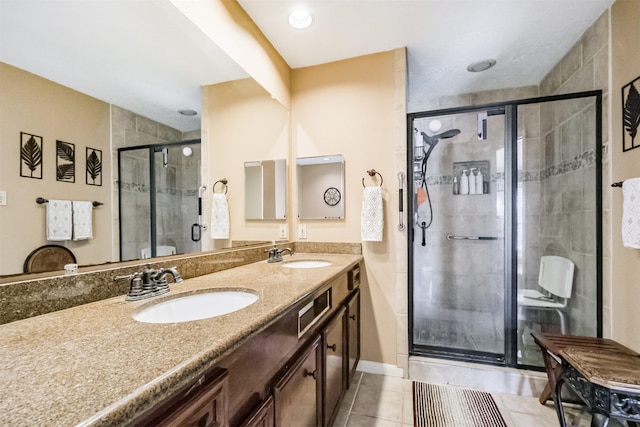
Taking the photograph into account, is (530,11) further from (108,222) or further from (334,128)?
(108,222)

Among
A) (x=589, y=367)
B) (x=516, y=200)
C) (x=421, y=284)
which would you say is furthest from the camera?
(x=421, y=284)

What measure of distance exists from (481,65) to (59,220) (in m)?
2.86

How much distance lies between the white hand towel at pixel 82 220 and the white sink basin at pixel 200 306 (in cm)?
33

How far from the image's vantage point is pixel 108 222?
38.8 inches

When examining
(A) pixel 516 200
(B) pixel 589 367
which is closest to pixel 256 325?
(B) pixel 589 367

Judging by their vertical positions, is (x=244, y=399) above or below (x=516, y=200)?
below

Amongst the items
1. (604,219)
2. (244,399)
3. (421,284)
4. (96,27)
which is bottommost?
(421,284)

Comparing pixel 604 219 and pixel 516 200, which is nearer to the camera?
pixel 604 219

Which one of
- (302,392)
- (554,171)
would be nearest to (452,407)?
(302,392)

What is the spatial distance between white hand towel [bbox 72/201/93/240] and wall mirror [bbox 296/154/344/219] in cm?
150

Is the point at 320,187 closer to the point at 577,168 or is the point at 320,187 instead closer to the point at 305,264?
the point at 305,264

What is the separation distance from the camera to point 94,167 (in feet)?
3.05

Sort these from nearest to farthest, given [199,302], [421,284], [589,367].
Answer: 1. [199,302]
2. [589,367]
3. [421,284]

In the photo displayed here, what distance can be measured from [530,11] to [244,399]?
8.09 ft
